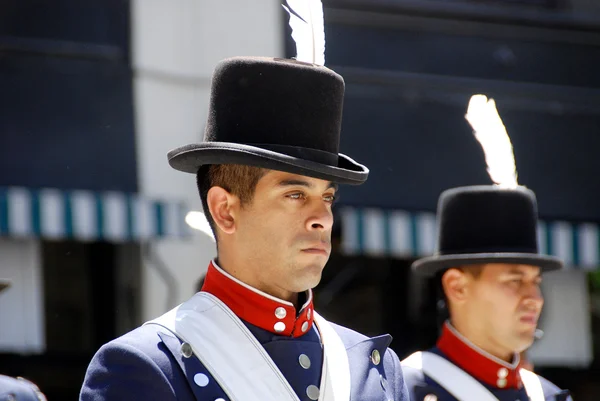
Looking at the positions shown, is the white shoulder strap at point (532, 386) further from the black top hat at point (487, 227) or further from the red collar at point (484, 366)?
the black top hat at point (487, 227)

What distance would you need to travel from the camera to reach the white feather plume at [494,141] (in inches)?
209

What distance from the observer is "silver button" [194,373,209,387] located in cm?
323

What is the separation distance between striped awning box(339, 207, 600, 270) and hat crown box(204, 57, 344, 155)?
19.3ft

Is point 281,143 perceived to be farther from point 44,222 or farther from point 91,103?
point 91,103

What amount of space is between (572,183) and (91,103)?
4203 millimetres

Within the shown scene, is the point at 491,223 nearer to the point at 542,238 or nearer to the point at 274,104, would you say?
the point at 274,104

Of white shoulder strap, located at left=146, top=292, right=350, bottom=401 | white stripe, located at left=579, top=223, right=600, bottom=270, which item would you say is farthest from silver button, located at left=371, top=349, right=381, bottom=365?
white stripe, located at left=579, top=223, right=600, bottom=270

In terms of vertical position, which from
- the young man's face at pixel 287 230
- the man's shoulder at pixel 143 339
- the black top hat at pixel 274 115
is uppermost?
the black top hat at pixel 274 115

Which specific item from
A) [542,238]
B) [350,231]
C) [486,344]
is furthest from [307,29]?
[542,238]

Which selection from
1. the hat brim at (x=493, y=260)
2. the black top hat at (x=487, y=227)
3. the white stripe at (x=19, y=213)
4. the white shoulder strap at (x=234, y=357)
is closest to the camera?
the white shoulder strap at (x=234, y=357)

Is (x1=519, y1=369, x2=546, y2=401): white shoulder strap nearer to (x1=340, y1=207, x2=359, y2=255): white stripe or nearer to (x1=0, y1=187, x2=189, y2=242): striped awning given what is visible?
(x1=0, y1=187, x2=189, y2=242): striped awning

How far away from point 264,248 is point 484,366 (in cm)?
181

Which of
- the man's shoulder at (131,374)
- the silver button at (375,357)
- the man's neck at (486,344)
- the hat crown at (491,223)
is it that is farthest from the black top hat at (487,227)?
the man's shoulder at (131,374)

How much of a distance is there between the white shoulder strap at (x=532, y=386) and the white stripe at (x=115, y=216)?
3.87 metres
